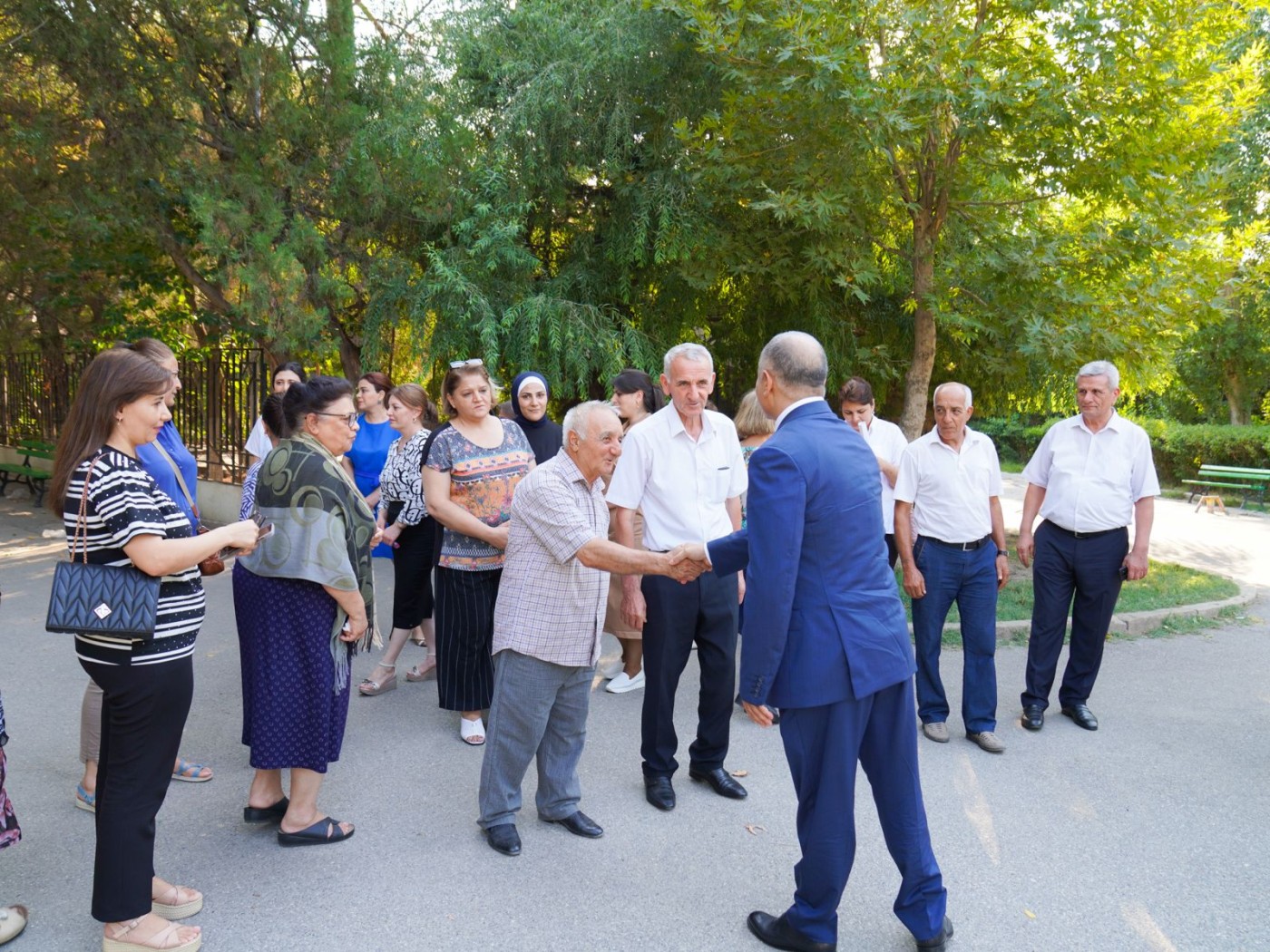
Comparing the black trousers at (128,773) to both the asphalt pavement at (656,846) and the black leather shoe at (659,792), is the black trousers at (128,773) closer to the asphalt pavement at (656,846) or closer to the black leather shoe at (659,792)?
the asphalt pavement at (656,846)

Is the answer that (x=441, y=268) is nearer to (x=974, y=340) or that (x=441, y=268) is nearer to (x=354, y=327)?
(x=354, y=327)

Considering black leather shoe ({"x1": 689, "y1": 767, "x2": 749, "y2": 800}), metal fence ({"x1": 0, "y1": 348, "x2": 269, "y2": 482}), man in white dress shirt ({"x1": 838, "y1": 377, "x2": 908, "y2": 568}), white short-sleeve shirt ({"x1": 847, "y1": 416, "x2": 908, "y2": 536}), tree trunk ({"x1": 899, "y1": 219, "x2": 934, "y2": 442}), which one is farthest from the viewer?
metal fence ({"x1": 0, "y1": 348, "x2": 269, "y2": 482})

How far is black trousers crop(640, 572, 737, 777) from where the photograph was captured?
415cm

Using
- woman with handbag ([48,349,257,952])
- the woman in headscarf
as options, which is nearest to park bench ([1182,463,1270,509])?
the woman in headscarf

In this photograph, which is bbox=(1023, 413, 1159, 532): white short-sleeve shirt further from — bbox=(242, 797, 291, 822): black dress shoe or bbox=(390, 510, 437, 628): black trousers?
bbox=(242, 797, 291, 822): black dress shoe

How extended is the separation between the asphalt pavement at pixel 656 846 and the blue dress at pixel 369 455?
1.55m

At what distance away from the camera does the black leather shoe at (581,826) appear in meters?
3.82

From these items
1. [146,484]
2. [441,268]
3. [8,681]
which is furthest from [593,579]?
[441,268]

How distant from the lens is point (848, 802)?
2.96m

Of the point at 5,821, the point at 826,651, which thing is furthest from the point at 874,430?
the point at 5,821

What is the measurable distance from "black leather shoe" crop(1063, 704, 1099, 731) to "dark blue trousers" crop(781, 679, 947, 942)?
8.77ft

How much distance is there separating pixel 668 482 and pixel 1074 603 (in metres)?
2.76

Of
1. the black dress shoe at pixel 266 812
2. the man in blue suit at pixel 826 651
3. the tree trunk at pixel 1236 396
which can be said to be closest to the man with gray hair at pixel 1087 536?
the man in blue suit at pixel 826 651

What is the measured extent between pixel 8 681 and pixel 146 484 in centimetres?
383
